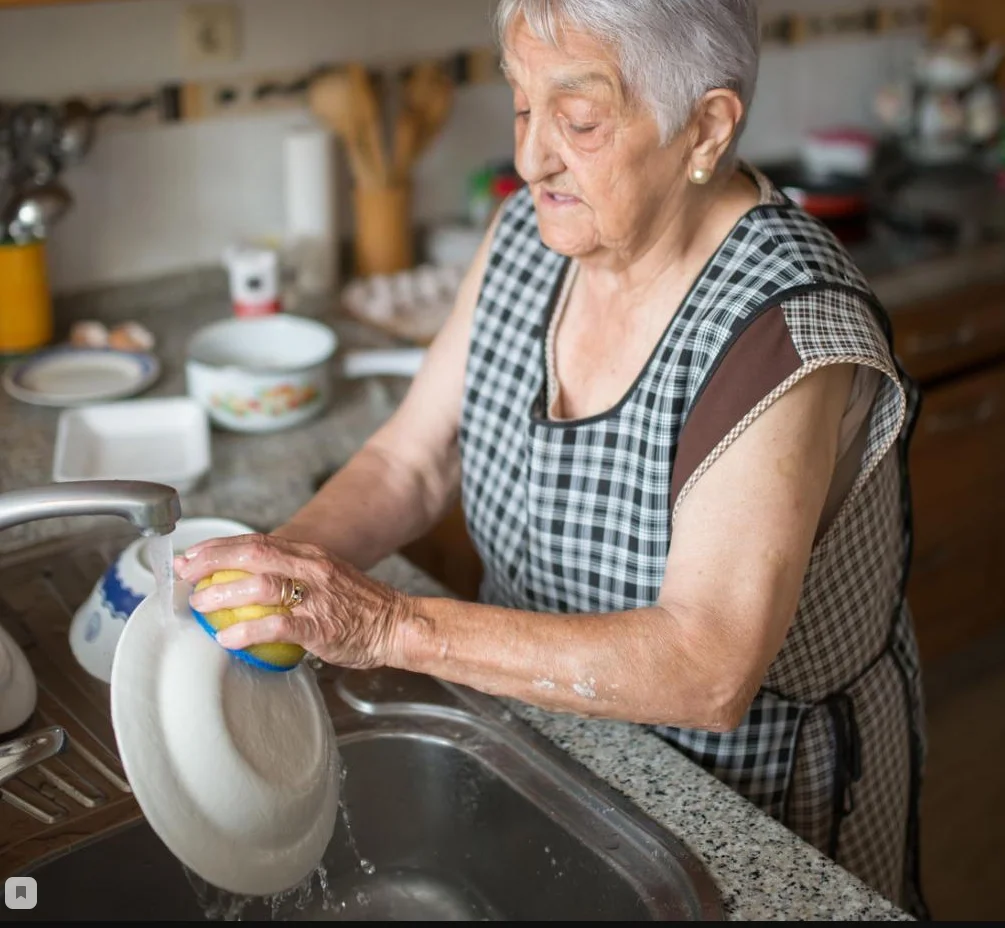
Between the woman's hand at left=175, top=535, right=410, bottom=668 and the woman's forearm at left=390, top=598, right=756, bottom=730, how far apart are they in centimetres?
2

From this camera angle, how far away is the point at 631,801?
1.03 meters

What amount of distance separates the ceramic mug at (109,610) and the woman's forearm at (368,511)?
12 cm

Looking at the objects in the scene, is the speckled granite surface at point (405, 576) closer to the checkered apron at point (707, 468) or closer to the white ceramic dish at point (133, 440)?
the white ceramic dish at point (133, 440)

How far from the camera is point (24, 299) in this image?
1874 millimetres

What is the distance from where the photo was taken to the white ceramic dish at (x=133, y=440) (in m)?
1.58

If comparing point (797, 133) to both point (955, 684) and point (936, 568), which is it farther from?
point (955, 684)

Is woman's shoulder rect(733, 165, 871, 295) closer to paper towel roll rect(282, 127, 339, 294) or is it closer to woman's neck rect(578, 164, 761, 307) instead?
woman's neck rect(578, 164, 761, 307)

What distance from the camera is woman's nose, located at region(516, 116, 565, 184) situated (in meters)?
1.09

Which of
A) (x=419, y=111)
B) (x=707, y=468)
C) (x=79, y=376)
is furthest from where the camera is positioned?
(x=419, y=111)

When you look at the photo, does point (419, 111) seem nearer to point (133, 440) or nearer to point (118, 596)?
point (133, 440)

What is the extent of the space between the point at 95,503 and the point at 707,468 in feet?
1.63

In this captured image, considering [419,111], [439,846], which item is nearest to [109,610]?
[439,846]

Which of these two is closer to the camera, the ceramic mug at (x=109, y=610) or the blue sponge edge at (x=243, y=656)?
the blue sponge edge at (x=243, y=656)

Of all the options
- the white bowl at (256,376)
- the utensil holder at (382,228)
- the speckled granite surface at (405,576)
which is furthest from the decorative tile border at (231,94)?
the white bowl at (256,376)
